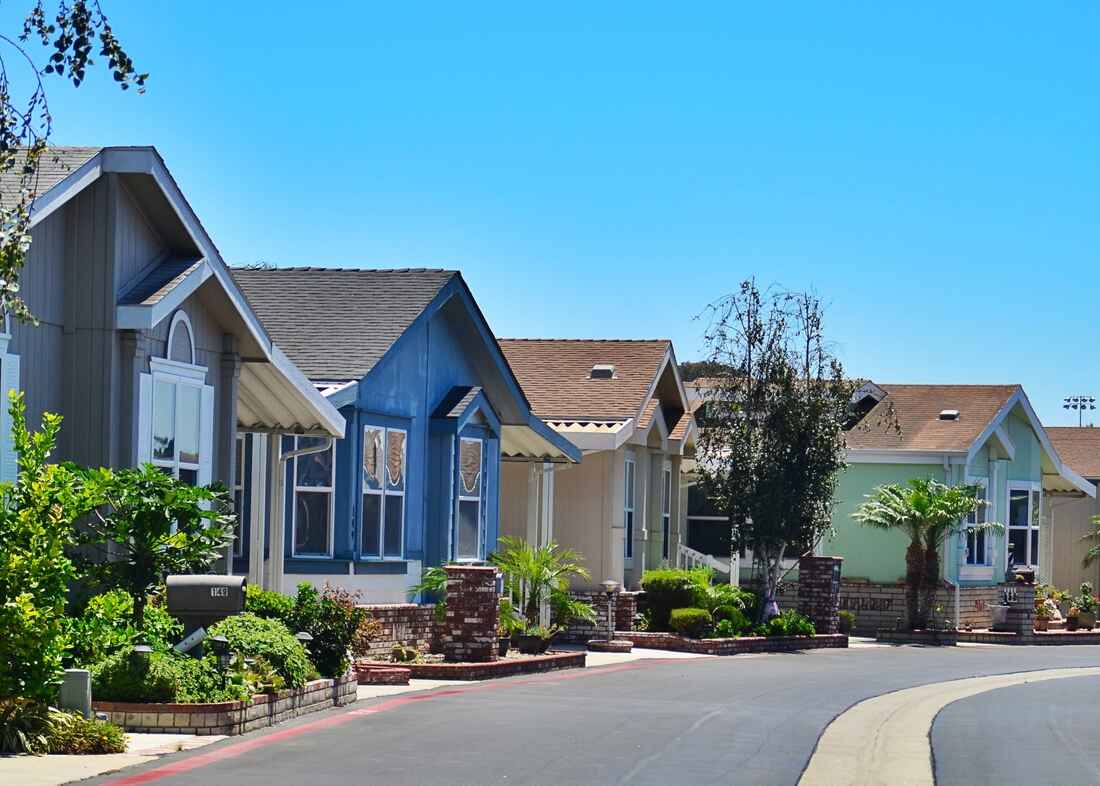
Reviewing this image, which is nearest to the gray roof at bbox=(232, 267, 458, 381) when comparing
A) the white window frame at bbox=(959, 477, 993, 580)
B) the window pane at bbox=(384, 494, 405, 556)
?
the window pane at bbox=(384, 494, 405, 556)

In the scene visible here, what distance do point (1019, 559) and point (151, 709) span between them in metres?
36.9

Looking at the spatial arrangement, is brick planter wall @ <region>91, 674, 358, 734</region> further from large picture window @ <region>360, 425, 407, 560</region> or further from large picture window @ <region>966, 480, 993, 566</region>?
large picture window @ <region>966, 480, 993, 566</region>

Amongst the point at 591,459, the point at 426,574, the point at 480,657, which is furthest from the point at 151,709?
the point at 591,459

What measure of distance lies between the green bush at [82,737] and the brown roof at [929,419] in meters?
30.5

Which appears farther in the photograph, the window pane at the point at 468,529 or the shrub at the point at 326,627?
the window pane at the point at 468,529

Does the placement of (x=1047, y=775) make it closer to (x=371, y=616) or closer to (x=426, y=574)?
(x=371, y=616)

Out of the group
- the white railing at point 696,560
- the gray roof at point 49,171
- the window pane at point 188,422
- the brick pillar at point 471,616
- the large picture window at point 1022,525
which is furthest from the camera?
the large picture window at point 1022,525

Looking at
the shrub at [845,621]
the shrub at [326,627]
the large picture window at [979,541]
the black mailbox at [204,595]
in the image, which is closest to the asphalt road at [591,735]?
the shrub at [326,627]

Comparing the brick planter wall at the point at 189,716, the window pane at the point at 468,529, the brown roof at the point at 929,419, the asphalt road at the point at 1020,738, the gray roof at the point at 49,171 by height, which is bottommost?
the asphalt road at the point at 1020,738

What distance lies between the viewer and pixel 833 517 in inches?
1709

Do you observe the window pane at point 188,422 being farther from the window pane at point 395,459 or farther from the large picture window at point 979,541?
the large picture window at point 979,541

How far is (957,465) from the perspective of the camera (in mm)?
42719

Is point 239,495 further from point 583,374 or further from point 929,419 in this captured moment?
point 929,419

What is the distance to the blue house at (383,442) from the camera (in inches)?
990
